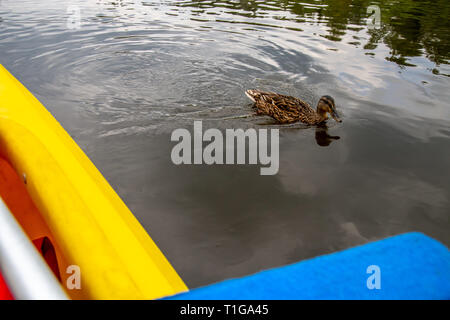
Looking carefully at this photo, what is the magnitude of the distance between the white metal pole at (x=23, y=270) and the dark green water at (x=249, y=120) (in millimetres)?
1520

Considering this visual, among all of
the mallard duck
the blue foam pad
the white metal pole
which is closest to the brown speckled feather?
the mallard duck

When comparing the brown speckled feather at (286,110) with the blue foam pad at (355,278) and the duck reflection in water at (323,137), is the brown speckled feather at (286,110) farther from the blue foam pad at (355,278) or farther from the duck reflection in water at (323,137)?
the blue foam pad at (355,278)

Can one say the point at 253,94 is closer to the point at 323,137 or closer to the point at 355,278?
the point at 323,137

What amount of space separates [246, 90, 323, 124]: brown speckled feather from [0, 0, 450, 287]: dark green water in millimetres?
179

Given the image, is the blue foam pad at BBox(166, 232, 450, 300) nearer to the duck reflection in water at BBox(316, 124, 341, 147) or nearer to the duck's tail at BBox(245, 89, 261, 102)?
the duck reflection in water at BBox(316, 124, 341, 147)

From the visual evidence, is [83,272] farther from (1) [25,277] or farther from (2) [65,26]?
(2) [65,26]

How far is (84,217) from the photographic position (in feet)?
5.47

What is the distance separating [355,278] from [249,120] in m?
3.89

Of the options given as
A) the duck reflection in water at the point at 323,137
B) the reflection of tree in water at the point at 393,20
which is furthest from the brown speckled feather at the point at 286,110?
the reflection of tree in water at the point at 393,20

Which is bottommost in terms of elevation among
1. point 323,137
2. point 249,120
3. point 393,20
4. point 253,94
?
point 323,137

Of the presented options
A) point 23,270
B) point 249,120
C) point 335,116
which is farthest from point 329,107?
point 23,270

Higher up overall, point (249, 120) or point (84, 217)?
point (84, 217)

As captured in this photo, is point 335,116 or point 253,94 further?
point 253,94

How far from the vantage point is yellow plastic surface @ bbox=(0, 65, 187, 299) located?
4.51ft
